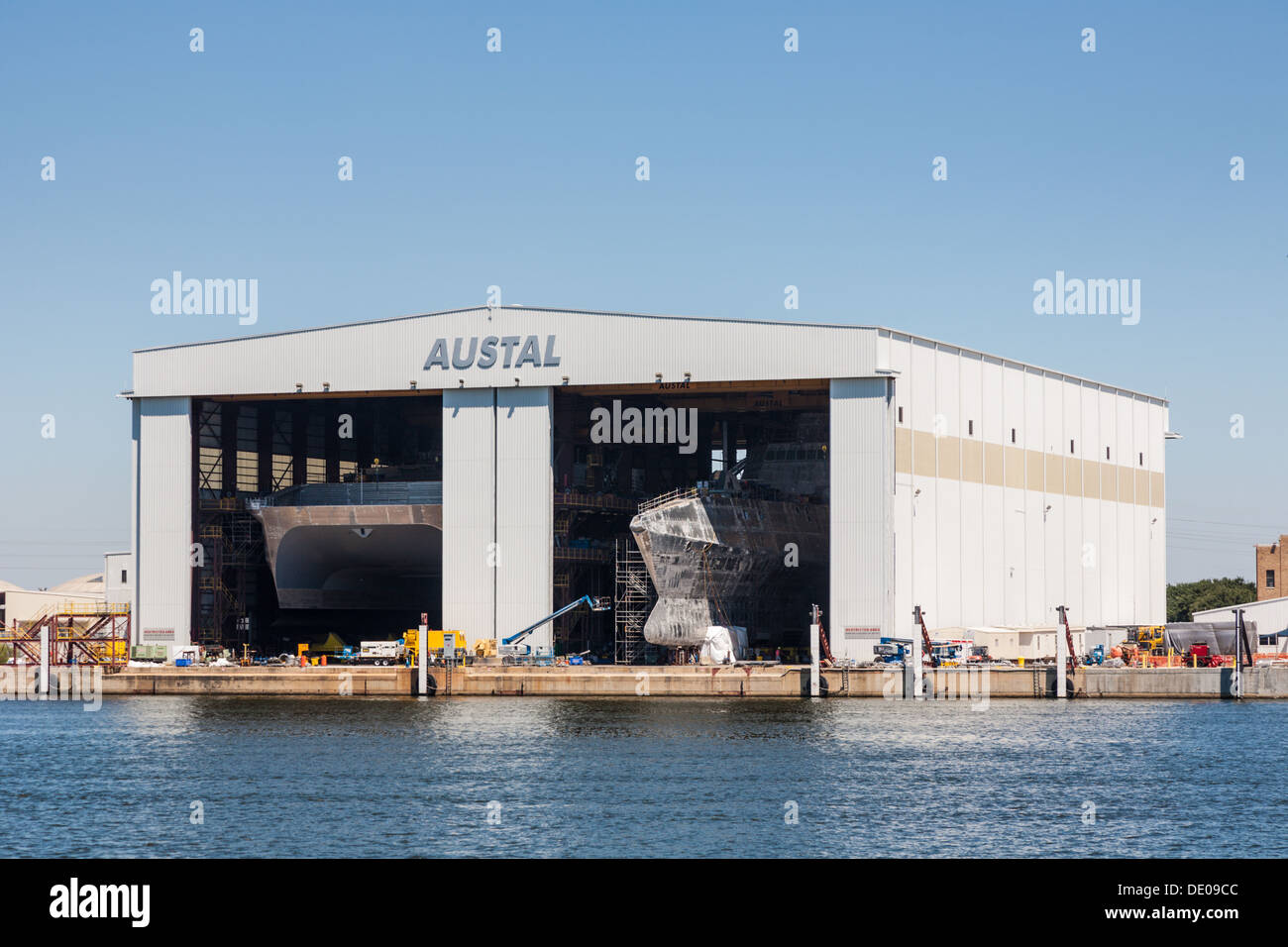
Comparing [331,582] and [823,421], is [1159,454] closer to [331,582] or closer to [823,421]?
[823,421]

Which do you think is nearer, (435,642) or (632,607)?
(435,642)

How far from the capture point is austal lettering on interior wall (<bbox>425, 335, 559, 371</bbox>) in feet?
270

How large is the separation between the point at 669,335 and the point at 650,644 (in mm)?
19307

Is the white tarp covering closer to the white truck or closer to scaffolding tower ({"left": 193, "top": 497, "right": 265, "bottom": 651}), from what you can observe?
the white truck

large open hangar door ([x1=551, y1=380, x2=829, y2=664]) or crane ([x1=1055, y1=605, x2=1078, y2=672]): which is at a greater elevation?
large open hangar door ([x1=551, y1=380, x2=829, y2=664])

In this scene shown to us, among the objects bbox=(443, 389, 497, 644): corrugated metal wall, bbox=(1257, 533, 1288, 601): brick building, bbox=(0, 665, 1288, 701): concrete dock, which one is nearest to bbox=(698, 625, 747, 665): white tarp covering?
bbox=(0, 665, 1288, 701): concrete dock

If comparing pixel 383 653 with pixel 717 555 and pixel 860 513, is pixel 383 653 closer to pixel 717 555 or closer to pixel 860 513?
pixel 717 555

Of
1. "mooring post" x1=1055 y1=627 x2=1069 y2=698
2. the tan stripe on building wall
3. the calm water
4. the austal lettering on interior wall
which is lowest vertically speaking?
the calm water

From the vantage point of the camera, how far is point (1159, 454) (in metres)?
117

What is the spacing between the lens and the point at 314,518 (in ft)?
301

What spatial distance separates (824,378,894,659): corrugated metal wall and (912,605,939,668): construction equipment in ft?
4.85

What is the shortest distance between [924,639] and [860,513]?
7.38m

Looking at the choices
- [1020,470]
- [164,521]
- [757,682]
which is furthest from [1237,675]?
[164,521]

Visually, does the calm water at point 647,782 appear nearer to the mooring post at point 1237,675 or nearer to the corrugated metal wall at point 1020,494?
the mooring post at point 1237,675
